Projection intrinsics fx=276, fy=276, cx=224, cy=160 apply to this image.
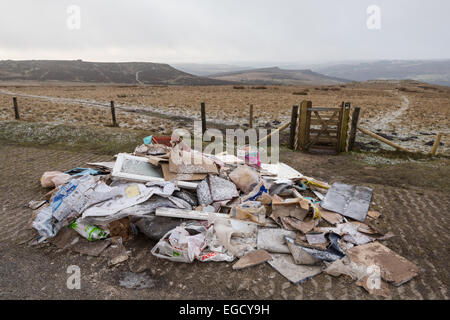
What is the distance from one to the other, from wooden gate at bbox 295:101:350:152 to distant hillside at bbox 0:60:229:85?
94.4m

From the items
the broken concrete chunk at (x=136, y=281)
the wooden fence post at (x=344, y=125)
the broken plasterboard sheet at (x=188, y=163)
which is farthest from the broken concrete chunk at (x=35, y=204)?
the wooden fence post at (x=344, y=125)

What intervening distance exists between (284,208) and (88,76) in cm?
12124

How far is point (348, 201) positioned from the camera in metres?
5.29

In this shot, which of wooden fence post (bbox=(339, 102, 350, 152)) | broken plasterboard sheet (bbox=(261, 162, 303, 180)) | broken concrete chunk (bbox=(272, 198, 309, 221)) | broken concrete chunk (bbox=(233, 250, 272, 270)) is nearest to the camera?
broken concrete chunk (bbox=(233, 250, 272, 270))

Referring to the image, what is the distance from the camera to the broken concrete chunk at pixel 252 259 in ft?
12.0

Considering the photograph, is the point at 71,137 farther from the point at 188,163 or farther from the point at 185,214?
the point at 185,214

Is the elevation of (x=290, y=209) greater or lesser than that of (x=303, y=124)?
lesser

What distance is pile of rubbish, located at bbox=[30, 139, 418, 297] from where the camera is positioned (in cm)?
371

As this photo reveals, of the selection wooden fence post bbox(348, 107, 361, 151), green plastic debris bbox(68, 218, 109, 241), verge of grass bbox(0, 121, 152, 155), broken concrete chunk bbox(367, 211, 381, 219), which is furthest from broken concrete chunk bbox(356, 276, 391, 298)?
verge of grass bbox(0, 121, 152, 155)

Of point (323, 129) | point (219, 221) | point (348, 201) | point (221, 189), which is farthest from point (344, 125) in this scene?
point (219, 221)

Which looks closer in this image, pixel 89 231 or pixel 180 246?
pixel 180 246

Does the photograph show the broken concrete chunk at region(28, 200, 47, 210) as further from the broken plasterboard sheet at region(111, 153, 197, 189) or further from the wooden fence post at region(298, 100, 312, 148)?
the wooden fence post at region(298, 100, 312, 148)

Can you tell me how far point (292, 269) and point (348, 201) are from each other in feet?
7.65

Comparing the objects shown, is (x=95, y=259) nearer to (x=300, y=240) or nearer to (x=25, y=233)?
(x=25, y=233)
